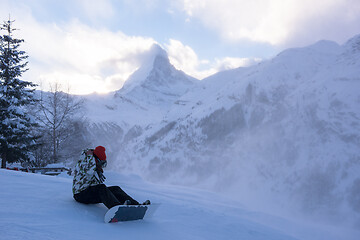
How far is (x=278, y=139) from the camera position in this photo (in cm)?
2569

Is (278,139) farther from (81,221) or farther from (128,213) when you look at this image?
(81,221)

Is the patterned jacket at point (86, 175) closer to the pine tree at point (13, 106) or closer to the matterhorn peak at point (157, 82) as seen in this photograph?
the pine tree at point (13, 106)

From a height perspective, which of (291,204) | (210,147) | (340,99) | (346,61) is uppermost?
(346,61)

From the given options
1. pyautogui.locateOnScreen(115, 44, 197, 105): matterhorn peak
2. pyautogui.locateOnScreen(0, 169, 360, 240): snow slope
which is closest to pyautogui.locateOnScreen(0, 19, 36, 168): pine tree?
pyautogui.locateOnScreen(0, 169, 360, 240): snow slope

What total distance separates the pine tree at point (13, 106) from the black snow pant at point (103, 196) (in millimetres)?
14868

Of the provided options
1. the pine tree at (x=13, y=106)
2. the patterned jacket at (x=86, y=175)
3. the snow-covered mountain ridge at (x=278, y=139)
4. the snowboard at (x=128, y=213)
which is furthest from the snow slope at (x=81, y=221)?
the snow-covered mountain ridge at (x=278, y=139)

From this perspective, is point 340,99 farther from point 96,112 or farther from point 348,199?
point 96,112

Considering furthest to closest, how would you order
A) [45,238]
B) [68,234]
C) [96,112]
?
[96,112] → [68,234] → [45,238]

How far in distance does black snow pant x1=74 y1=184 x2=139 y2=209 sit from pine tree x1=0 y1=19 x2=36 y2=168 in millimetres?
14868

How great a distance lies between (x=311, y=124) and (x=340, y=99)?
348 cm

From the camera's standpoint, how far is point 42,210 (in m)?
4.07

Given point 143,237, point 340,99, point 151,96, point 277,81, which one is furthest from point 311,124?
point 151,96

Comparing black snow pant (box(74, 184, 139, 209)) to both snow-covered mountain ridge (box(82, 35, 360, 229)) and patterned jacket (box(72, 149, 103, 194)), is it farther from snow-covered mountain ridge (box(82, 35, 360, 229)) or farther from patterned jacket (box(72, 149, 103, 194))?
snow-covered mountain ridge (box(82, 35, 360, 229))

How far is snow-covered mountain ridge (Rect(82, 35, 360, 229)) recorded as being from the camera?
68.5 ft
